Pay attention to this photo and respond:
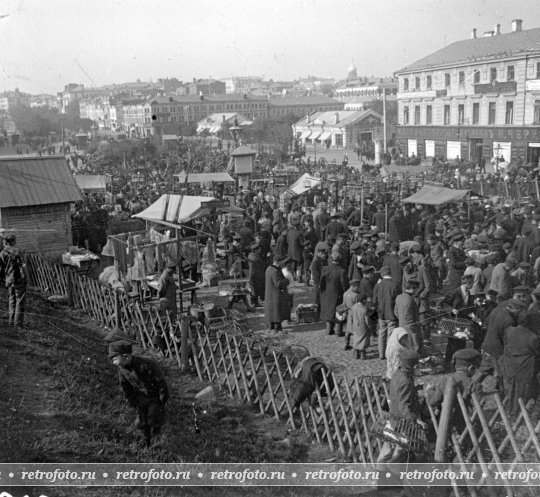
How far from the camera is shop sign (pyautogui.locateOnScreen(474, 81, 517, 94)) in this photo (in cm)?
3684

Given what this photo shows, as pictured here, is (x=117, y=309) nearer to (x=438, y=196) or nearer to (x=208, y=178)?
(x=438, y=196)

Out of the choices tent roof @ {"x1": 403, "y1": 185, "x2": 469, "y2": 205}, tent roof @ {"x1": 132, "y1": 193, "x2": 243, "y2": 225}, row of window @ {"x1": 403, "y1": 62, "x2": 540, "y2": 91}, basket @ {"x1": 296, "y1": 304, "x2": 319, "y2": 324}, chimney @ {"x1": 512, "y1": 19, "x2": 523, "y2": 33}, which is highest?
chimney @ {"x1": 512, "y1": 19, "x2": 523, "y2": 33}

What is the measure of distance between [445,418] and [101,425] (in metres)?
3.80

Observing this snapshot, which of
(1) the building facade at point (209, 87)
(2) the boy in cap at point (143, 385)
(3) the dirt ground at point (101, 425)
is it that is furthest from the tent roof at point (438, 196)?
(1) the building facade at point (209, 87)

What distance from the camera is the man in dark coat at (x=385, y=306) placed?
9695mm

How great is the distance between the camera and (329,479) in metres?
6.37

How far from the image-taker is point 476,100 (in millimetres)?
40688

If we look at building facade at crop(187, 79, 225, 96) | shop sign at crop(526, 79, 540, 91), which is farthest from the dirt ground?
building facade at crop(187, 79, 225, 96)

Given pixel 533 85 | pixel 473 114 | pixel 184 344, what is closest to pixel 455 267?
pixel 184 344

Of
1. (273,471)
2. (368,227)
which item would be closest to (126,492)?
(273,471)

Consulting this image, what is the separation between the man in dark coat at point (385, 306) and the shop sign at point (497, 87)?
31342 mm

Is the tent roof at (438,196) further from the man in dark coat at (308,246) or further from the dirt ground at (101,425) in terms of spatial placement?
the dirt ground at (101,425)

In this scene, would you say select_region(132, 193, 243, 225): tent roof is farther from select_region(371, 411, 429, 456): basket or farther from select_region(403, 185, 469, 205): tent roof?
select_region(371, 411, 429, 456): basket

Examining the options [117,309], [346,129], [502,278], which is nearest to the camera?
[502,278]
